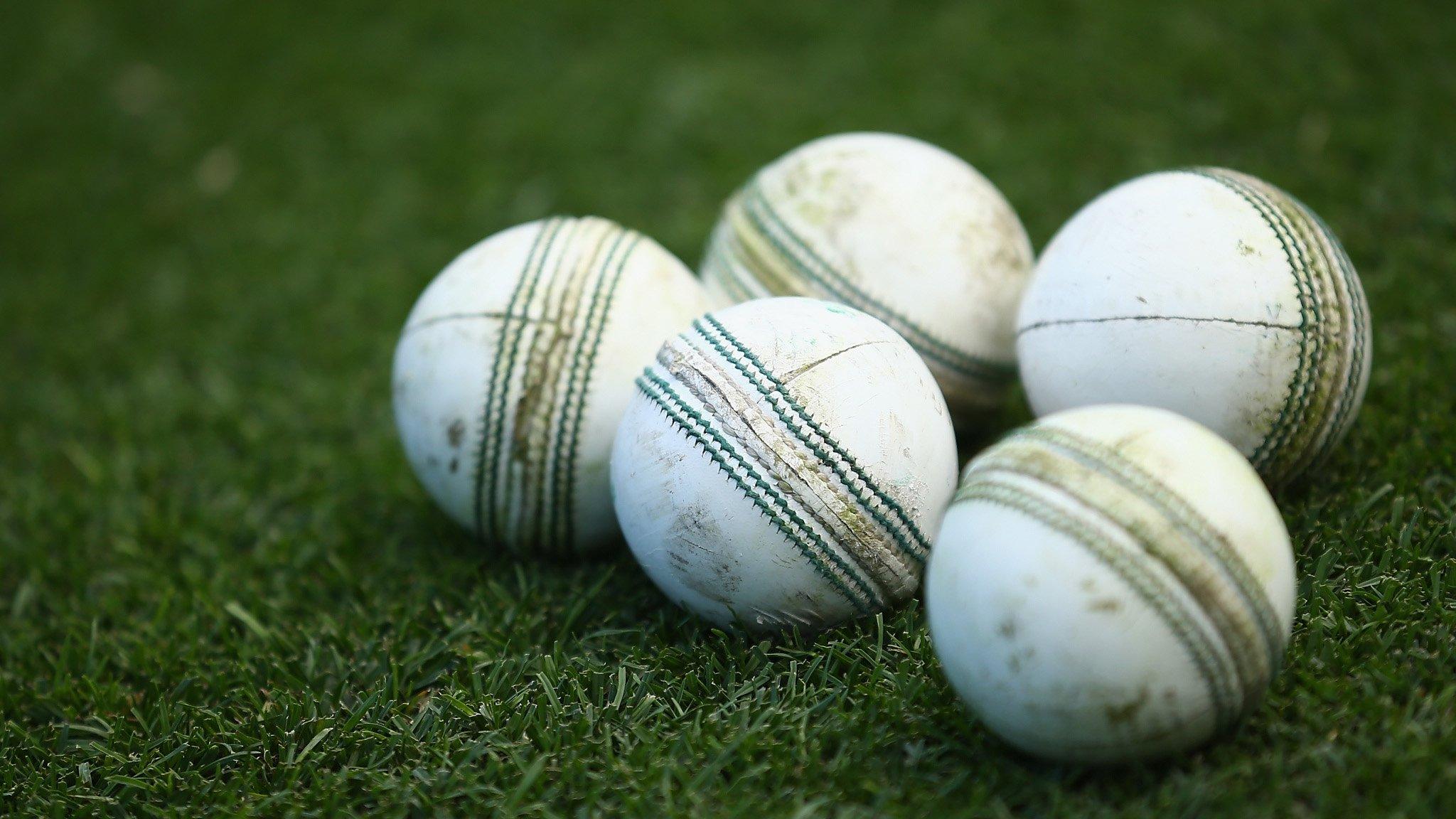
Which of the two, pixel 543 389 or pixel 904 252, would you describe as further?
pixel 904 252

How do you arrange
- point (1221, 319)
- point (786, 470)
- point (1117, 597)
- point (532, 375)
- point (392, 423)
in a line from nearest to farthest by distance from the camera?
point (1117, 597) → point (786, 470) → point (1221, 319) → point (532, 375) → point (392, 423)

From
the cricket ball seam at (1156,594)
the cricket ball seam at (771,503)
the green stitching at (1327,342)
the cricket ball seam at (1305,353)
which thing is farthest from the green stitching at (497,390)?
the green stitching at (1327,342)

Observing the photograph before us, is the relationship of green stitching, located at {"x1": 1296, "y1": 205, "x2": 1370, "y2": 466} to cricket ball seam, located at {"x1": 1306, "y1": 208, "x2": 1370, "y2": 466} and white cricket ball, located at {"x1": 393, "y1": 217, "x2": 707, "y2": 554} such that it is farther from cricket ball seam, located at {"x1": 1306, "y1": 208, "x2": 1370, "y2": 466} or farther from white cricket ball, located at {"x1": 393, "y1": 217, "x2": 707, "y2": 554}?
white cricket ball, located at {"x1": 393, "y1": 217, "x2": 707, "y2": 554}

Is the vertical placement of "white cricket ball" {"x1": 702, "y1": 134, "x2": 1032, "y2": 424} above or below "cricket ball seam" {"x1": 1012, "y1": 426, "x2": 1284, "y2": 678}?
above

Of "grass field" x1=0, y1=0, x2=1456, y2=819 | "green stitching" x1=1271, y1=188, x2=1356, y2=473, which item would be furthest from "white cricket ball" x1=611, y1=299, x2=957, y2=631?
"green stitching" x1=1271, y1=188, x2=1356, y2=473

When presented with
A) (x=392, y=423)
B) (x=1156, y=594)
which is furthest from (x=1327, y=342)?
(x=392, y=423)

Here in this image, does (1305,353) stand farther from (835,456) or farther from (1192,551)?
(835,456)

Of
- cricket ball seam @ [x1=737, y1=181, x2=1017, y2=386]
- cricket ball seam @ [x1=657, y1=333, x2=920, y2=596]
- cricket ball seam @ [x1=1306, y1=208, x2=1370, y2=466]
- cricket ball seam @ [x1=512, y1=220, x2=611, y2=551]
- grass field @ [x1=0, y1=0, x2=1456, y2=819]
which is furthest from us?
cricket ball seam @ [x1=737, y1=181, x2=1017, y2=386]
